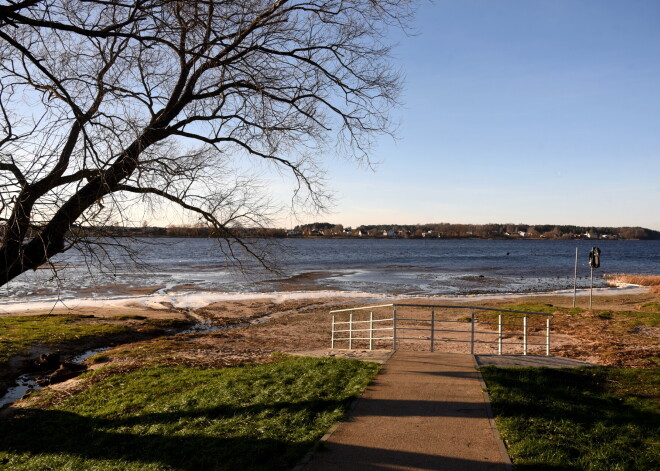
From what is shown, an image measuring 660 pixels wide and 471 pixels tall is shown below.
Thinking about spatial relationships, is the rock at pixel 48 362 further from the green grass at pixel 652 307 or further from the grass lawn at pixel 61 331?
the green grass at pixel 652 307

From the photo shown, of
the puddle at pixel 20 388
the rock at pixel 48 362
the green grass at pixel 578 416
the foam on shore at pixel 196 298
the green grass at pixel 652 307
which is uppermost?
the green grass at pixel 578 416

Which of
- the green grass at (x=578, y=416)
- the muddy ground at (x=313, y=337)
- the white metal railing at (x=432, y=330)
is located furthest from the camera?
the muddy ground at (x=313, y=337)

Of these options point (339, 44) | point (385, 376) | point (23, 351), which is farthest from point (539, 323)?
point (23, 351)

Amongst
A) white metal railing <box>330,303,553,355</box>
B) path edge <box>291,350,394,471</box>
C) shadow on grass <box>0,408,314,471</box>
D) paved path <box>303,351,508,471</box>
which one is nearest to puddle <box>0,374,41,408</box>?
shadow on grass <box>0,408,314,471</box>

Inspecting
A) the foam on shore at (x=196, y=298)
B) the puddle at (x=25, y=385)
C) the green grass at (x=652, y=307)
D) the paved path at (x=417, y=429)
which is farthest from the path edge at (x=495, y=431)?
the foam on shore at (x=196, y=298)

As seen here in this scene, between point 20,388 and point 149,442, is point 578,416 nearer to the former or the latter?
point 149,442

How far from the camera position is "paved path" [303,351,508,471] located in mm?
5496

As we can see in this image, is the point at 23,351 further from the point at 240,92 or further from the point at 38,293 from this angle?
the point at 38,293

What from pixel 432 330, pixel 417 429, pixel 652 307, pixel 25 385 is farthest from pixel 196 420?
pixel 652 307

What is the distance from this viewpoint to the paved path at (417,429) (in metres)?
5.50

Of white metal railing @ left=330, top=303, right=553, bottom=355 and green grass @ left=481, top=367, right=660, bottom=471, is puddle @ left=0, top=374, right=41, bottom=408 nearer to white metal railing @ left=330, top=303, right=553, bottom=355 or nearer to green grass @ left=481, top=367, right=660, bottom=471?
white metal railing @ left=330, top=303, right=553, bottom=355

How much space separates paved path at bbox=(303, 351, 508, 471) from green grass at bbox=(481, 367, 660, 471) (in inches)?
13.4

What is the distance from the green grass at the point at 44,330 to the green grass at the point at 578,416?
49.2 feet

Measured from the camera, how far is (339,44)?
8.92 m
